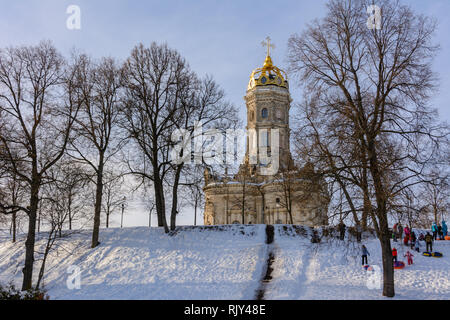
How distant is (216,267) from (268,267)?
2687 millimetres

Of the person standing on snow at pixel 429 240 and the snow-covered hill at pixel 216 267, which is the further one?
the person standing on snow at pixel 429 240

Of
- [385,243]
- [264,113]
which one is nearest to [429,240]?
[385,243]

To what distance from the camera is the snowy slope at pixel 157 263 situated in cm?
1875

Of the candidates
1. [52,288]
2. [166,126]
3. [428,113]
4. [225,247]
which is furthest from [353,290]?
[166,126]

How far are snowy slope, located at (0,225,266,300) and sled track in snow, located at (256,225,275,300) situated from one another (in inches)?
12.3

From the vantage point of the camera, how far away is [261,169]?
53.3 metres

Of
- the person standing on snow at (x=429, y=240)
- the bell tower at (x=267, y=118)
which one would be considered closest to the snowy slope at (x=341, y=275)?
the person standing on snow at (x=429, y=240)

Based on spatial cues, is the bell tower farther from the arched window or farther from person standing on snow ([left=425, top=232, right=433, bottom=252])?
person standing on snow ([left=425, top=232, right=433, bottom=252])

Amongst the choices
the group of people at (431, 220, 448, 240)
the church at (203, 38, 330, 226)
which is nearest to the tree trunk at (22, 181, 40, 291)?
the group of people at (431, 220, 448, 240)

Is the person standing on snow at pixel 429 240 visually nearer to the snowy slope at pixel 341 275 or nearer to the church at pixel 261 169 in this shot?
the snowy slope at pixel 341 275

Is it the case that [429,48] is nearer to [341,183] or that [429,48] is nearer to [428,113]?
[428,113]

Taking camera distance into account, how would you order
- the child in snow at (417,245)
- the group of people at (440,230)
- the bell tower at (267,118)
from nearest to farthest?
the child in snow at (417,245) → the group of people at (440,230) → the bell tower at (267,118)

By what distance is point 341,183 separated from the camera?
54.3ft

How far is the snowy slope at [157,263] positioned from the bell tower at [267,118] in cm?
2729
